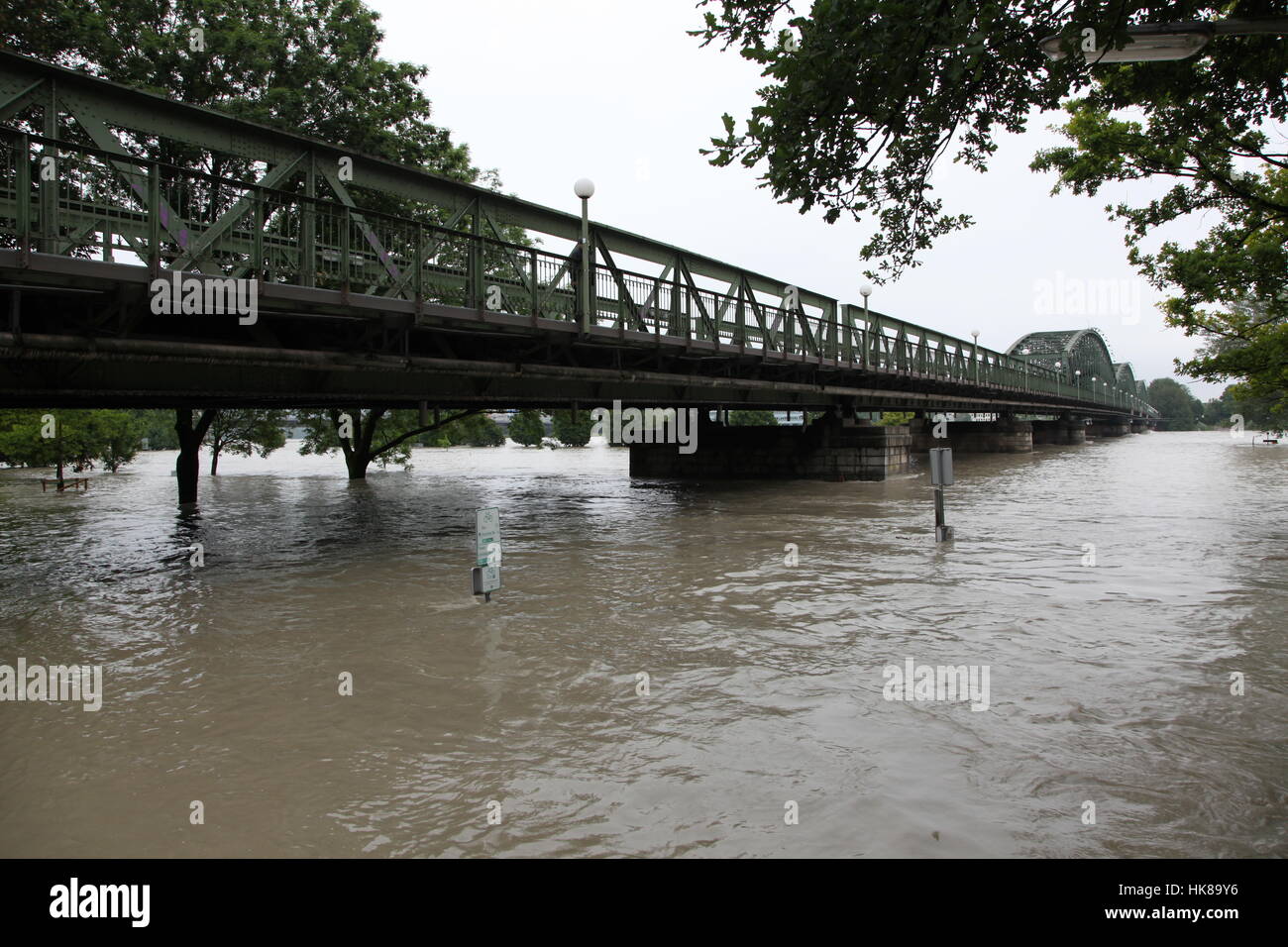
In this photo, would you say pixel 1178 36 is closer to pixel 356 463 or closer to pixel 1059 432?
pixel 356 463

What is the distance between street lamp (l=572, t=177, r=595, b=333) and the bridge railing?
38 cm

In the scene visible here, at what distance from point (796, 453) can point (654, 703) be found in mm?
28242

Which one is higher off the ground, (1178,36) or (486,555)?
(1178,36)

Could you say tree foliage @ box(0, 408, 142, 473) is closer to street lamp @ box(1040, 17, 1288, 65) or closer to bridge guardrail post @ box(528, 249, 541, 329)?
bridge guardrail post @ box(528, 249, 541, 329)

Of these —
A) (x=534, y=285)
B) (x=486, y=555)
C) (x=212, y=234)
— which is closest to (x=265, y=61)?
(x=534, y=285)

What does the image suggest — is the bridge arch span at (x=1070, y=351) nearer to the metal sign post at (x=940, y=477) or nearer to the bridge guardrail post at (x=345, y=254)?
the metal sign post at (x=940, y=477)

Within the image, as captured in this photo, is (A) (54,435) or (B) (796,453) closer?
(A) (54,435)

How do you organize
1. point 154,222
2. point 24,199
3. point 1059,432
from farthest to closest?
point 1059,432 → point 154,222 → point 24,199

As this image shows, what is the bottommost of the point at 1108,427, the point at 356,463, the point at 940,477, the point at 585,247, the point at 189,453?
the point at 940,477

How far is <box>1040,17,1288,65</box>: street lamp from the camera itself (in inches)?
210

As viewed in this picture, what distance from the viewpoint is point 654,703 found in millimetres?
6742

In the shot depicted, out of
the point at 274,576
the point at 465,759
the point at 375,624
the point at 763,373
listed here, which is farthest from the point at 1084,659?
the point at 763,373

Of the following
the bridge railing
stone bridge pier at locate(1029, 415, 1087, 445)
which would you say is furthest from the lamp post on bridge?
stone bridge pier at locate(1029, 415, 1087, 445)
